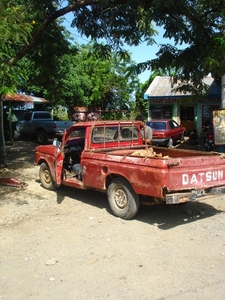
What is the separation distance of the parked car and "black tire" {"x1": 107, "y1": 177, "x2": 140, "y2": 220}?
1155 cm

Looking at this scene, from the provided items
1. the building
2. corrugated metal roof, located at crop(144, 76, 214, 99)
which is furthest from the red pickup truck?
corrugated metal roof, located at crop(144, 76, 214, 99)

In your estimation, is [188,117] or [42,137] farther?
[188,117]

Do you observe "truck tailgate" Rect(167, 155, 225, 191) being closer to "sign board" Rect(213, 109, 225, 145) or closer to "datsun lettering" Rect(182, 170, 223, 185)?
"datsun lettering" Rect(182, 170, 223, 185)

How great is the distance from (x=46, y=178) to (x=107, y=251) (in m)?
3.95

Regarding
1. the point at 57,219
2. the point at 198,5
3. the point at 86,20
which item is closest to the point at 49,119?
the point at 86,20

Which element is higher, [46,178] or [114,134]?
[114,134]

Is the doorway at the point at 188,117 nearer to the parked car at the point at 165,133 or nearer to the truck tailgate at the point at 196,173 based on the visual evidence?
the parked car at the point at 165,133

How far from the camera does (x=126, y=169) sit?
18.4 ft

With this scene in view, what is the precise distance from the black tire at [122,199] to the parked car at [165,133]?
11.5 m

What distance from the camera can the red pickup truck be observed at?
204 inches

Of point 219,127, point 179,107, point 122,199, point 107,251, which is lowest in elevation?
point 107,251

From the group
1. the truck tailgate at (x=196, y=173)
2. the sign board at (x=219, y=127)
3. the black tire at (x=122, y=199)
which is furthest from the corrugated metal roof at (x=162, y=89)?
the black tire at (x=122, y=199)

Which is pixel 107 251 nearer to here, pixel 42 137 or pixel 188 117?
pixel 42 137

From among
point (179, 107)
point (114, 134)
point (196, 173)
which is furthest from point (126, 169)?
point (179, 107)
